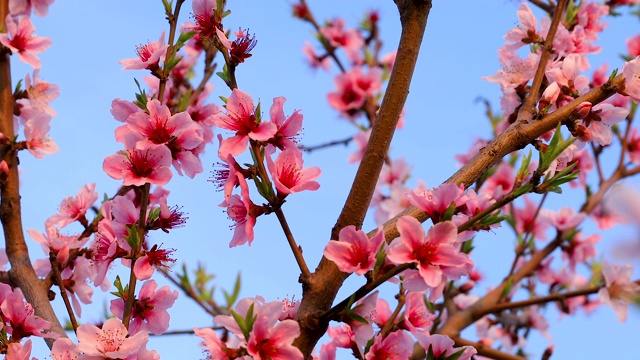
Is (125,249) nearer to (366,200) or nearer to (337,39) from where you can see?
(366,200)

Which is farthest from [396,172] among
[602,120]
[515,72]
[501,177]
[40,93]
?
[602,120]

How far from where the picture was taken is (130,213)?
1.65 meters

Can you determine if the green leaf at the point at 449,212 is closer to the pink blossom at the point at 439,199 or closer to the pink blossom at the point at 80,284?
the pink blossom at the point at 439,199

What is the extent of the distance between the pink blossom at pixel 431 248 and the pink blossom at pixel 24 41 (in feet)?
5.84

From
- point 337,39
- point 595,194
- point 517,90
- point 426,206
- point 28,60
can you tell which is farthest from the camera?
point 337,39

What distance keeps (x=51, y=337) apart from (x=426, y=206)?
3.20 feet

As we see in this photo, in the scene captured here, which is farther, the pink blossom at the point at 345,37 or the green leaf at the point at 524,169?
the pink blossom at the point at 345,37

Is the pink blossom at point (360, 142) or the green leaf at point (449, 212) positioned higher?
the pink blossom at point (360, 142)

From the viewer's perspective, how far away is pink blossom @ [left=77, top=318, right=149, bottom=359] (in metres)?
1.43

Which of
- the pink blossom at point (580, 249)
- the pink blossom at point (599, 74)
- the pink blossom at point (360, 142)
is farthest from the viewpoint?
the pink blossom at point (360, 142)

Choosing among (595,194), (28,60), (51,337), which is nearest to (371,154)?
(51,337)

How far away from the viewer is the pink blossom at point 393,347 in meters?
1.46

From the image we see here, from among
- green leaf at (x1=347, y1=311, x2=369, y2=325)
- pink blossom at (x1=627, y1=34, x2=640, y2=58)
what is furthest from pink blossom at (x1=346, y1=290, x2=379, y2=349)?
pink blossom at (x1=627, y1=34, x2=640, y2=58)

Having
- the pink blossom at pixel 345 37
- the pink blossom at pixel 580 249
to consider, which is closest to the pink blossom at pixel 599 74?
the pink blossom at pixel 580 249
